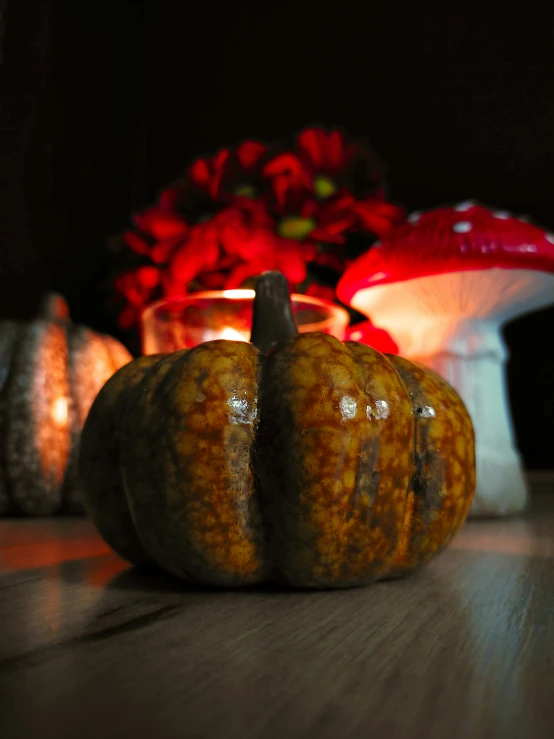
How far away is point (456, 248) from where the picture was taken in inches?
33.8

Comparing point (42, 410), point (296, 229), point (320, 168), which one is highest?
point (320, 168)

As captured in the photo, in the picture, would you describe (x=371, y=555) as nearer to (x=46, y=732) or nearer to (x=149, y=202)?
(x=46, y=732)

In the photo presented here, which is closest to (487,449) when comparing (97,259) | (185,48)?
(97,259)

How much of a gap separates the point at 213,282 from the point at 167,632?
2.65 feet

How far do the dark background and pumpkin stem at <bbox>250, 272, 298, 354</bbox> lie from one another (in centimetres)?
96

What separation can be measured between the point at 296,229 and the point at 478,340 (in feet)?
1.24

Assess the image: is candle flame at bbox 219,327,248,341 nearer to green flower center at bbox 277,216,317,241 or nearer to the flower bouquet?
the flower bouquet

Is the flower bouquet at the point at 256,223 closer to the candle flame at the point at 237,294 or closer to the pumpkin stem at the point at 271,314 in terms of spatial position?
the candle flame at the point at 237,294

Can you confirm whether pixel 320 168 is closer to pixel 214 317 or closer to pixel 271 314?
pixel 214 317

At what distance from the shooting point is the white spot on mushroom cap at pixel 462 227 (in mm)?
871

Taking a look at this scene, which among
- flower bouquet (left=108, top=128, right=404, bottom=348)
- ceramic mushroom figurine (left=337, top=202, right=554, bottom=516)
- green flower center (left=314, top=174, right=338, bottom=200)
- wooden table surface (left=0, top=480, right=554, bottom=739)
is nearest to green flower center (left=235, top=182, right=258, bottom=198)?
flower bouquet (left=108, top=128, right=404, bottom=348)

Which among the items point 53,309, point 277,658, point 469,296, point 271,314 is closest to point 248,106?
point 53,309

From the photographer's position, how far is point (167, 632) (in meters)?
0.38

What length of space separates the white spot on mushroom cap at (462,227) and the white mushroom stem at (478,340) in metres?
0.08
